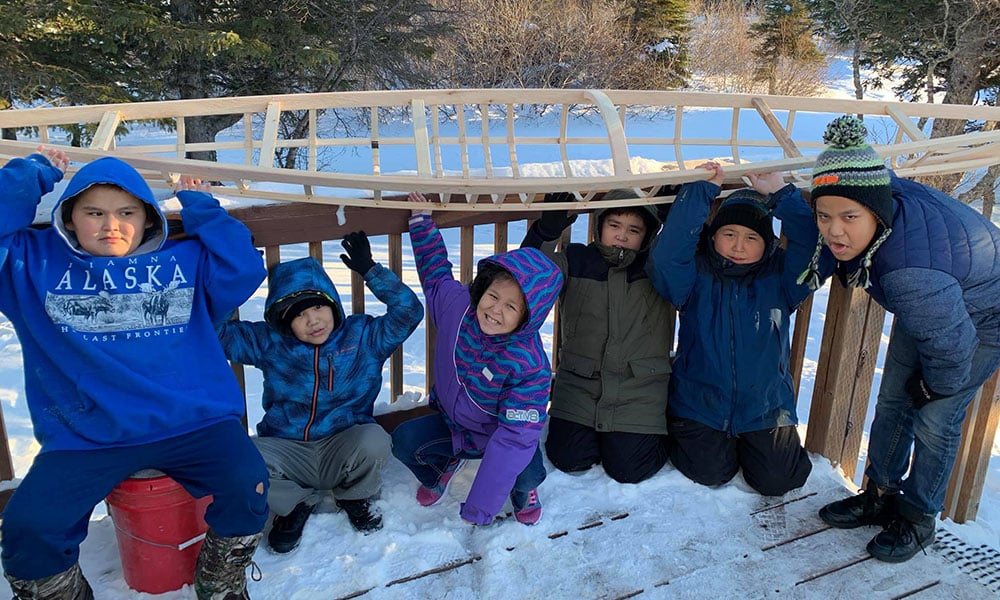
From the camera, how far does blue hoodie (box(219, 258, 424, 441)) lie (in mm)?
2711

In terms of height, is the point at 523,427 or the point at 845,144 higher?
the point at 845,144

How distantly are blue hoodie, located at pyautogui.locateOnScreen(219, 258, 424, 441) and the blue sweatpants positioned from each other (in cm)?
43

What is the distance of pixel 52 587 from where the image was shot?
6.63ft

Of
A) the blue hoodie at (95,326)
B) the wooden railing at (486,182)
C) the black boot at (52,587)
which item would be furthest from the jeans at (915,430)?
the black boot at (52,587)

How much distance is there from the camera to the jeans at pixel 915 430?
102 inches

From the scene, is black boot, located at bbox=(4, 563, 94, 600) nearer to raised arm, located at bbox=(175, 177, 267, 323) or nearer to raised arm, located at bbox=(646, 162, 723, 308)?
raised arm, located at bbox=(175, 177, 267, 323)

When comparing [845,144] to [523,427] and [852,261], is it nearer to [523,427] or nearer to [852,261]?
[852,261]

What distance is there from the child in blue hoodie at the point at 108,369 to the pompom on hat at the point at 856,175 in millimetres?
2160

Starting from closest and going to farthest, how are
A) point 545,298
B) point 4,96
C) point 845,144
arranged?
point 845,144 → point 545,298 → point 4,96

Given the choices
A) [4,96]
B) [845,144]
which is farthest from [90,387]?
[4,96]

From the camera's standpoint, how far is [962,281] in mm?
2391

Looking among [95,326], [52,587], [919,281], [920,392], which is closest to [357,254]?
[95,326]

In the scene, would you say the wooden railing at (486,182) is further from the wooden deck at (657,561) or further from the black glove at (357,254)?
the wooden deck at (657,561)

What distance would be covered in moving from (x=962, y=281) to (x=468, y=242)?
1.93m
